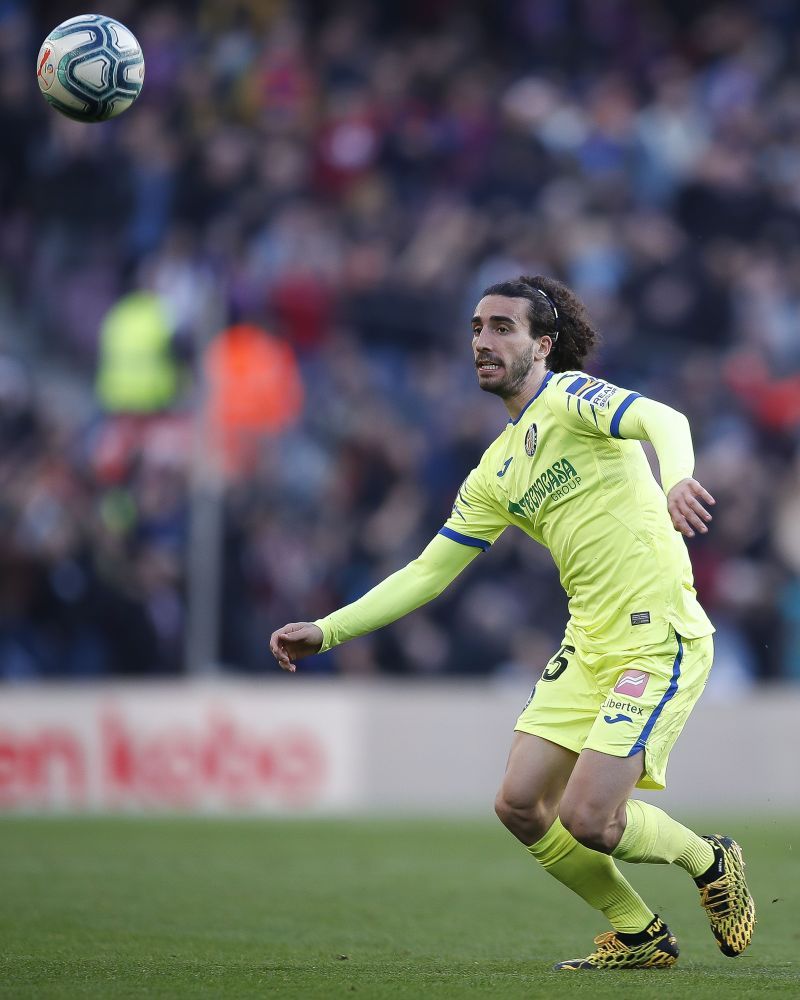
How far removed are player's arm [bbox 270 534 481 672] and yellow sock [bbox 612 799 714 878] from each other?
1.16 meters

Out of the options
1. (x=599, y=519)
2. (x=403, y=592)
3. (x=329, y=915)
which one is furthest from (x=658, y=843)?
(x=329, y=915)

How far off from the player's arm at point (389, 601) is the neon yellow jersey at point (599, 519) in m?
0.40

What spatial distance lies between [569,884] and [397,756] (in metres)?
7.59

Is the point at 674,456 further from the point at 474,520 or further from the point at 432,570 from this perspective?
the point at 432,570

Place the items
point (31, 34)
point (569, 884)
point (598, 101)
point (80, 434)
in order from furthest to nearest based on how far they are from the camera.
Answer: point (31, 34), point (598, 101), point (80, 434), point (569, 884)

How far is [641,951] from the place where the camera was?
6.50 m

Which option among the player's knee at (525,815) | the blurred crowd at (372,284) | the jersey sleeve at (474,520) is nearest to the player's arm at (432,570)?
the jersey sleeve at (474,520)

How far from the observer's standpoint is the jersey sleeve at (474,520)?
6879 millimetres

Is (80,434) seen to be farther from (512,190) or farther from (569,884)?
(569,884)

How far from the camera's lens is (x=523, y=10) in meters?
19.9

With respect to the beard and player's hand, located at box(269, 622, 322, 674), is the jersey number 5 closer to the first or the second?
player's hand, located at box(269, 622, 322, 674)

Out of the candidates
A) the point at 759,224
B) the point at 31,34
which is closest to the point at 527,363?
the point at 759,224

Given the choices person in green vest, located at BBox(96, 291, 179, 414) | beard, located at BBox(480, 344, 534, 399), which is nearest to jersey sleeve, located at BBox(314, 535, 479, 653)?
beard, located at BBox(480, 344, 534, 399)

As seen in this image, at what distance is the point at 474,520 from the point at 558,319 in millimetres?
860
